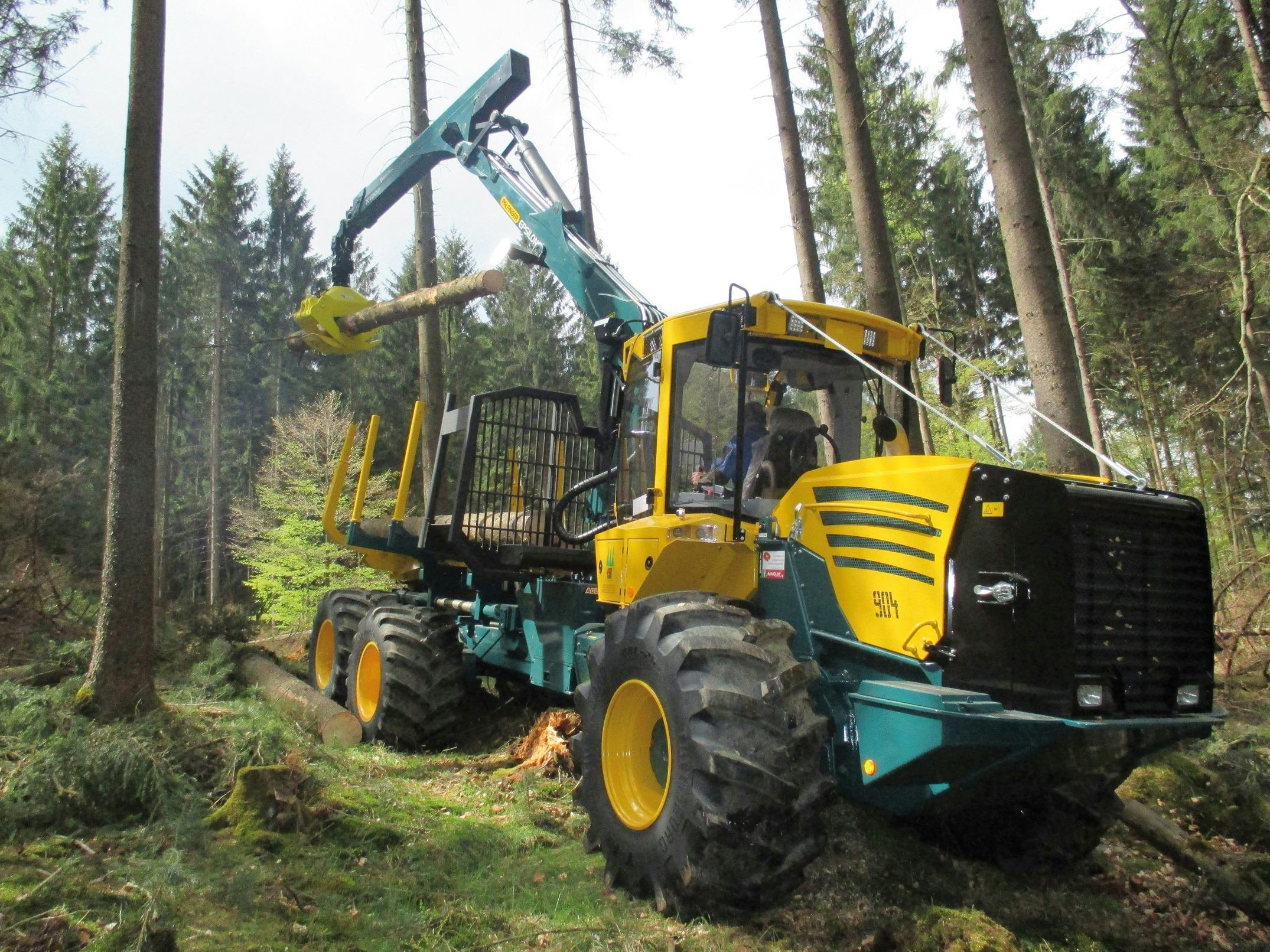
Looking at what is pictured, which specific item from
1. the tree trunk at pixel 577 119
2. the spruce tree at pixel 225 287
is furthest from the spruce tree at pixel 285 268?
the tree trunk at pixel 577 119

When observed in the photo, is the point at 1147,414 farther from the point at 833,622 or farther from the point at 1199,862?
the point at 833,622

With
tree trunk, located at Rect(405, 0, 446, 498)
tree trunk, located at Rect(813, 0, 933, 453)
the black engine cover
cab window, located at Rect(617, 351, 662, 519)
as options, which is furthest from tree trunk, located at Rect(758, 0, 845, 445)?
the black engine cover

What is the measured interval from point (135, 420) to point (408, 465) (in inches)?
92.3

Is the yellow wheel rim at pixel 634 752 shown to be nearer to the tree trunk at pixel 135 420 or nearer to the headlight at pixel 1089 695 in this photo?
the headlight at pixel 1089 695

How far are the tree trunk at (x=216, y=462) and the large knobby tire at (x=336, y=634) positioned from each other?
845 inches

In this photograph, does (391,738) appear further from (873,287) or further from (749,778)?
(873,287)

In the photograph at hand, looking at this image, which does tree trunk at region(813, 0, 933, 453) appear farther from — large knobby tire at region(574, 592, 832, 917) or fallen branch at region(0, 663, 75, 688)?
fallen branch at region(0, 663, 75, 688)

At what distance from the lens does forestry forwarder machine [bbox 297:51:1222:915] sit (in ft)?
11.7

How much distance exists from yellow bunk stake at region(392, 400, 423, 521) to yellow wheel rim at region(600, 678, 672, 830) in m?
4.09

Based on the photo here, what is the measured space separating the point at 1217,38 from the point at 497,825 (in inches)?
797

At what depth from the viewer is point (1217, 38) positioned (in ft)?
56.6

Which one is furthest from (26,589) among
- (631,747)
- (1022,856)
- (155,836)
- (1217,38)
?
(1217,38)

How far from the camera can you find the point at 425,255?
44.4 feet

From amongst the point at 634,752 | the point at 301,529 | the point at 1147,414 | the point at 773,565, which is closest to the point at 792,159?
the point at 773,565
